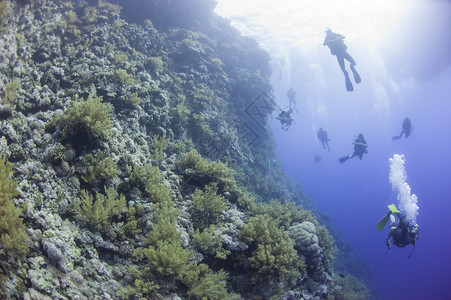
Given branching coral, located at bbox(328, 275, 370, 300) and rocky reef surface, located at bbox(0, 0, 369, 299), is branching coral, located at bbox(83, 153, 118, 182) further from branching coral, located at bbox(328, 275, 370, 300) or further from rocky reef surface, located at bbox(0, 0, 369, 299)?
branching coral, located at bbox(328, 275, 370, 300)

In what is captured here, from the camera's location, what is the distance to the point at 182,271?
4133 mm

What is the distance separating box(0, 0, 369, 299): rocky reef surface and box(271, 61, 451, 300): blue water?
1207 inches

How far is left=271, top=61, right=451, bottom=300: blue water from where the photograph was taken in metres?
50.0

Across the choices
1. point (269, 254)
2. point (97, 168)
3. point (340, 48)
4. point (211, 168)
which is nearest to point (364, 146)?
point (340, 48)

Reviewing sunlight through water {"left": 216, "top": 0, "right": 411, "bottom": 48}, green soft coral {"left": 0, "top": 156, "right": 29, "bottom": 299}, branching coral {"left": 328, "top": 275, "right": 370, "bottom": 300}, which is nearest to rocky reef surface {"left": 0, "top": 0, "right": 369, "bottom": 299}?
green soft coral {"left": 0, "top": 156, "right": 29, "bottom": 299}

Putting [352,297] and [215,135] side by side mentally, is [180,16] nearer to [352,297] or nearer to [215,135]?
[215,135]

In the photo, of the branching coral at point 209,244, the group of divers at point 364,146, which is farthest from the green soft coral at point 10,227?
the group of divers at point 364,146

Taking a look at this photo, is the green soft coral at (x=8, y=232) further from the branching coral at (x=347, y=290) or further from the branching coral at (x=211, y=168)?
the branching coral at (x=347, y=290)

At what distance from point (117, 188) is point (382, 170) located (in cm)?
15146

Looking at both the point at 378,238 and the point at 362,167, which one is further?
the point at 362,167

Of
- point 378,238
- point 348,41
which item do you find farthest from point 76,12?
point 378,238

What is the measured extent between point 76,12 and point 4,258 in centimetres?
1433

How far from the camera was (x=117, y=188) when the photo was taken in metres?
5.33

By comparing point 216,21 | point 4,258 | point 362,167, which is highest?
point 362,167
